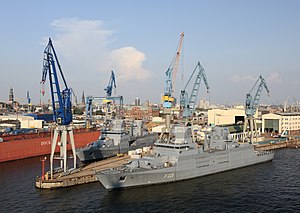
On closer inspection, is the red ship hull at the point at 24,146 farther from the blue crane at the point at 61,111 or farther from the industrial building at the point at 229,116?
the industrial building at the point at 229,116

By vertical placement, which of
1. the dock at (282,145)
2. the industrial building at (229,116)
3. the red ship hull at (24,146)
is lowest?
the dock at (282,145)

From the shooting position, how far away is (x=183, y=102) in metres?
64.9

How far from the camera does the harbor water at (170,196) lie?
2889 cm

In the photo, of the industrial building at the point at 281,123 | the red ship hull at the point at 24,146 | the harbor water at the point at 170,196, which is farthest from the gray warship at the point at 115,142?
the industrial building at the point at 281,123

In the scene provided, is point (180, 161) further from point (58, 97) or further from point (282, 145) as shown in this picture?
point (282, 145)

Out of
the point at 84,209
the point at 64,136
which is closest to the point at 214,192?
the point at 84,209

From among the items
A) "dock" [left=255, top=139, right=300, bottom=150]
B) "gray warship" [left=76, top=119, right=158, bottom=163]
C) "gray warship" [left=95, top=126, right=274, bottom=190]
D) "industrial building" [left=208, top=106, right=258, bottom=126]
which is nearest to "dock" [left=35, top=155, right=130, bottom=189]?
"gray warship" [left=95, top=126, right=274, bottom=190]

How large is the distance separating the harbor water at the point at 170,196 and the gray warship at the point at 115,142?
9.47 meters

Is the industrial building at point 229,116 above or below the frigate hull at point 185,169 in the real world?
above

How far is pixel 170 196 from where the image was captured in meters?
32.3

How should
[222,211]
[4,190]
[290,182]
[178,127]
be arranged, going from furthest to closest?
[178,127]
[290,182]
[4,190]
[222,211]

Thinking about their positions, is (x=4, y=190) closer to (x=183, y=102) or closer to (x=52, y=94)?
(x=52, y=94)

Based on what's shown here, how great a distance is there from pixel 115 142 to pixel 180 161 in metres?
18.7

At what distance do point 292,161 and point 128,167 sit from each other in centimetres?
3274
